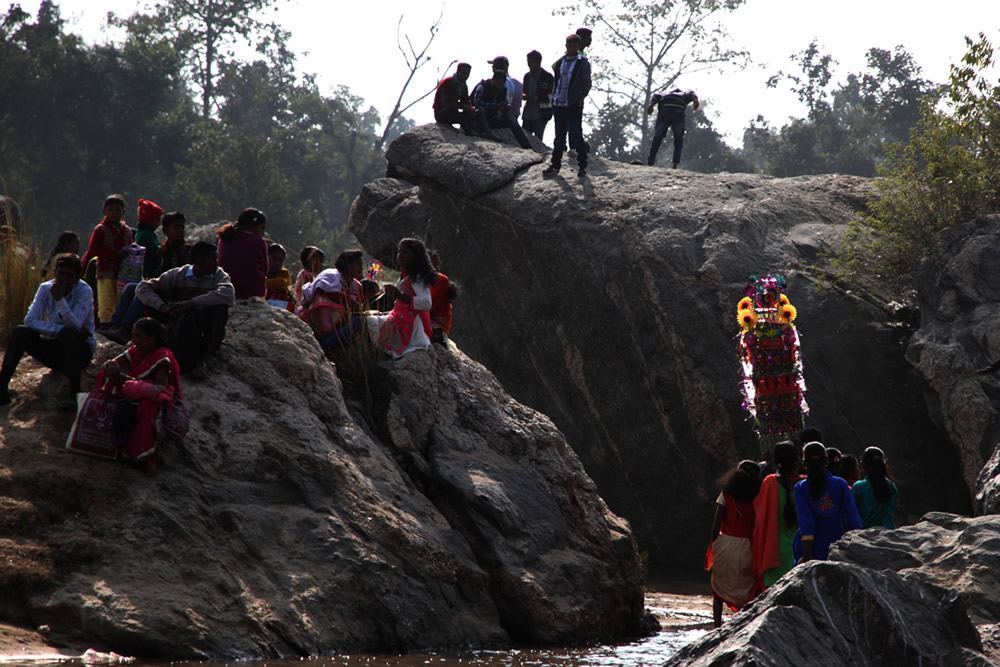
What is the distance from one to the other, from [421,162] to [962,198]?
7.48 m

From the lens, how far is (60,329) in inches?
262

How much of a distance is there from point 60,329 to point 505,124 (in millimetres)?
10485

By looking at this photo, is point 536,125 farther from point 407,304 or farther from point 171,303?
point 171,303

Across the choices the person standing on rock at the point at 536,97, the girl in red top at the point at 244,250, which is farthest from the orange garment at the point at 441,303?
the person standing on rock at the point at 536,97

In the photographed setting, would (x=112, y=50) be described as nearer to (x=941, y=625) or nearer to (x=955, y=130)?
(x=955, y=130)

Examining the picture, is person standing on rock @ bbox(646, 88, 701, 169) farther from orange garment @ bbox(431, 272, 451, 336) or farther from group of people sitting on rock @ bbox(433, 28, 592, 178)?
orange garment @ bbox(431, 272, 451, 336)

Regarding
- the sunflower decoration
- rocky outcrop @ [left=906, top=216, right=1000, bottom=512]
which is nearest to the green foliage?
rocky outcrop @ [left=906, top=216, right=1000, bottom=512]

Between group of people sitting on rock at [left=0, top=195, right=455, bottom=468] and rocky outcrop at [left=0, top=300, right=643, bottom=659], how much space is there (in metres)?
0.24

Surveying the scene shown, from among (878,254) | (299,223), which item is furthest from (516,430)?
(299,223)

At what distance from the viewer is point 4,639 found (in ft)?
17.3

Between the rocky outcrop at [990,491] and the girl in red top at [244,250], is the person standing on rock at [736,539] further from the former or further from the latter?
the girl in red top at [244,250]

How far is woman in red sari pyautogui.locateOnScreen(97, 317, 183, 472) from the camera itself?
20.8 feet

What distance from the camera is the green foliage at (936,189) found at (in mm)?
13336

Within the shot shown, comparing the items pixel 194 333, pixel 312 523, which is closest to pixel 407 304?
pixel 194 333
